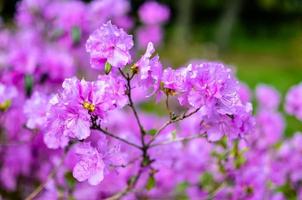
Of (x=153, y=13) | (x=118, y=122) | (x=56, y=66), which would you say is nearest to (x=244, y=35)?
(x=153, y=13)

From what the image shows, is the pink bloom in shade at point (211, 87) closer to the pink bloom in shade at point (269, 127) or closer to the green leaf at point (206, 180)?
the green leaf at point (206, 180)

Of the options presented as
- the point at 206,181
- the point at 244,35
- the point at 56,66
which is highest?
the point at 244,35

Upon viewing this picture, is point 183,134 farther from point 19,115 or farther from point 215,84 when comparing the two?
point 215,84

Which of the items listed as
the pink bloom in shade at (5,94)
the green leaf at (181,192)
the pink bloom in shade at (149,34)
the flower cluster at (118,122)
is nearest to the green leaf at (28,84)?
the flower cluster at (118,122)

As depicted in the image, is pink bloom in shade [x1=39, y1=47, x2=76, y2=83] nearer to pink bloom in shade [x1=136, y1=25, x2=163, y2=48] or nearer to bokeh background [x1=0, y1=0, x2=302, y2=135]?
pink bloom in shade [x1=136, y1=25, x2=163, y2=48]

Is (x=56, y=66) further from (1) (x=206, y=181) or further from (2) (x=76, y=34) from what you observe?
(1) (x=206, y=181)

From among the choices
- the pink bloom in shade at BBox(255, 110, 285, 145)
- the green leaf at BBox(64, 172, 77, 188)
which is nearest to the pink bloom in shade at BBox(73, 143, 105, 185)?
the green leaf at BBox(64, 172, 77, 188)

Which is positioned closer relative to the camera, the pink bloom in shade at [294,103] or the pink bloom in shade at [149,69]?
the pink bloom in shade at [149,69]
